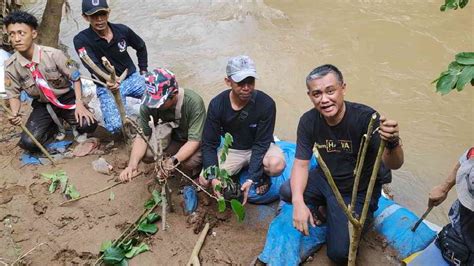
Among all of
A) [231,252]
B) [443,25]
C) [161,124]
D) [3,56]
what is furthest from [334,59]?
[3,56]

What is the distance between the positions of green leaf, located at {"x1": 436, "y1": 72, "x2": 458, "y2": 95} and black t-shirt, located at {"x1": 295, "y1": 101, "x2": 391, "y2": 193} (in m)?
1.26

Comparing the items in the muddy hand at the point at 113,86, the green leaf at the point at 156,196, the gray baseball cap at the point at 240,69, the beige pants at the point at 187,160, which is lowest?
the green leaf at the point at 156,196

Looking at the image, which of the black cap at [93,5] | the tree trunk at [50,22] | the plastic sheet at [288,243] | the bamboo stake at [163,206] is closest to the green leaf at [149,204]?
the bamboo stake at [163,206]

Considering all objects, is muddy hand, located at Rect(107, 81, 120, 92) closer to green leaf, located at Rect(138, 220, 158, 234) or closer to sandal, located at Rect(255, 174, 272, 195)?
green leaf, located at Rect(138, 220, 158, 234)

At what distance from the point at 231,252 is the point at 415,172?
2.43 meters

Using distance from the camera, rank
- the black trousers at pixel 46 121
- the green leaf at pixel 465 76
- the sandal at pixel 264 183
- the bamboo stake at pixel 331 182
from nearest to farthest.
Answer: the green leaf at pixel 465 76 → the bamboo stake at pixel 331 182 → the sandal at pixel 264 183 → the black trousers at pixel 46 121

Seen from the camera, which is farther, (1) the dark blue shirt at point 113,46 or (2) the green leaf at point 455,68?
(1) the dark blue shirt at point 113,46

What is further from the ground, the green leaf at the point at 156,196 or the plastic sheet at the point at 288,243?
the plastic sheet at the point at 288,243

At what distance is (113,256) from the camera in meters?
3.06

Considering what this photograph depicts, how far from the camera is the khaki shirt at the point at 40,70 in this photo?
4.16 metres

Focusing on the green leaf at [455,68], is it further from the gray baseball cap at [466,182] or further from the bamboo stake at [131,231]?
the bamboo stake at [131,231]

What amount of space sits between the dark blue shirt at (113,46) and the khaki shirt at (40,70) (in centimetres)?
22

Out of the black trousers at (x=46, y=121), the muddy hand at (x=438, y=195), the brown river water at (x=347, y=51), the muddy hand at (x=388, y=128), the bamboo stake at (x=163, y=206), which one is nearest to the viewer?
the muddy hand at (x=388, y=128)

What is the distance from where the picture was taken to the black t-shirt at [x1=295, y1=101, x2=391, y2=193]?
283 centimetres
